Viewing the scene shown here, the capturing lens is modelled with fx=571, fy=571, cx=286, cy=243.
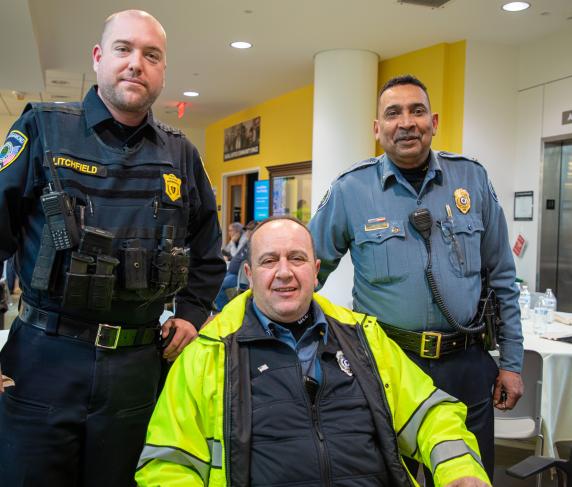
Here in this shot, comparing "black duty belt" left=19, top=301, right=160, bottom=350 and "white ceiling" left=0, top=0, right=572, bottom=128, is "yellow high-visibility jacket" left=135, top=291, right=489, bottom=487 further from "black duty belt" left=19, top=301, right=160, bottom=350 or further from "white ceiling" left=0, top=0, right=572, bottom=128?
"white ceiling" left=0, top=0, right=572, bottom=128

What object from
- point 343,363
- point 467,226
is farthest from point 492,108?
point 343,363

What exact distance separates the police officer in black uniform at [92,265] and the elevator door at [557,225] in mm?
5132

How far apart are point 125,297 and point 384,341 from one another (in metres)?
0.79

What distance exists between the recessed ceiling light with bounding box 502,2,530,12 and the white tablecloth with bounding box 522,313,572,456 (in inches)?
125

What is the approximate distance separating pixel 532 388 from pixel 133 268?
2.23m

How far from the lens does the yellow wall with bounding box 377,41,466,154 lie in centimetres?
595

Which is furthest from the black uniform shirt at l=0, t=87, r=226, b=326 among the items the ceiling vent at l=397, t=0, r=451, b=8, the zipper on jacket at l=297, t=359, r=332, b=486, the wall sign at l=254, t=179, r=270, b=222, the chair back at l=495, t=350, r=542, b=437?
the wall sign at l=254, t=179, r=270, b=222

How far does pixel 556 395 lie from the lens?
3.12m

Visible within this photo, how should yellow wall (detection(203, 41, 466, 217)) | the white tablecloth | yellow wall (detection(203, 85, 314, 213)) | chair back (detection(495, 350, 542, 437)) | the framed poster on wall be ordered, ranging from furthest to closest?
1. the framed poster on wall
2. yellow wall (detection(203, 85, 314, 213))
3. yellow wall (detection(203, 41, 466, 217))
4. the white tablecloth
5. chair back (detection(495, 350, 542, 437))

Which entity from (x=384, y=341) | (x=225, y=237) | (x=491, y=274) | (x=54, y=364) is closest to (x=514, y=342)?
(x=491, y=274)

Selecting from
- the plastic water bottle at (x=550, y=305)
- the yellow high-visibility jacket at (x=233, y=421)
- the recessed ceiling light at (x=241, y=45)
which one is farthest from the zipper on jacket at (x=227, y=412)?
the recessed ceiling light at (x=241, y=45)

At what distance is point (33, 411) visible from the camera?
1.50m

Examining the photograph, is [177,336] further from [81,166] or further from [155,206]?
[81,166]

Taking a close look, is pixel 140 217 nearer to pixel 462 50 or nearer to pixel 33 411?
pixel 33 411
